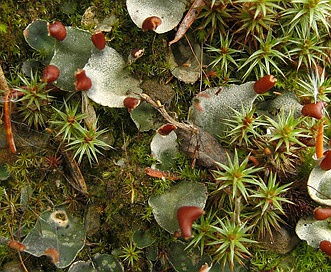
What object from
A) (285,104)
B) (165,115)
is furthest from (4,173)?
(285,104)

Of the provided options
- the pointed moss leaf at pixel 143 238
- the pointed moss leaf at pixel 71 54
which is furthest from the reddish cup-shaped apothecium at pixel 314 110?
the pointed moss leaf at pixel 71 54

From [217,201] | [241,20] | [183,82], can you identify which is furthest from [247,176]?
[241,20]

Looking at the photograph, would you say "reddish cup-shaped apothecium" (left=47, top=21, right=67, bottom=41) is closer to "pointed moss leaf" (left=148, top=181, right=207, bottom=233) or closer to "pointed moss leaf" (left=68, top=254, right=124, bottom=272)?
"pointed moss leaf" (left=148, top=181, right=207, bottom=233)

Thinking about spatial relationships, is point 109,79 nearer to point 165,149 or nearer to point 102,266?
point 165,149

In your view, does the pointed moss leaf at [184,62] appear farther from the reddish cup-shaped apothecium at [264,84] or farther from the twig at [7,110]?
the twig at [7,110]

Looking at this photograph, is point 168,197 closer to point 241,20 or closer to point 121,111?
point 121,111
